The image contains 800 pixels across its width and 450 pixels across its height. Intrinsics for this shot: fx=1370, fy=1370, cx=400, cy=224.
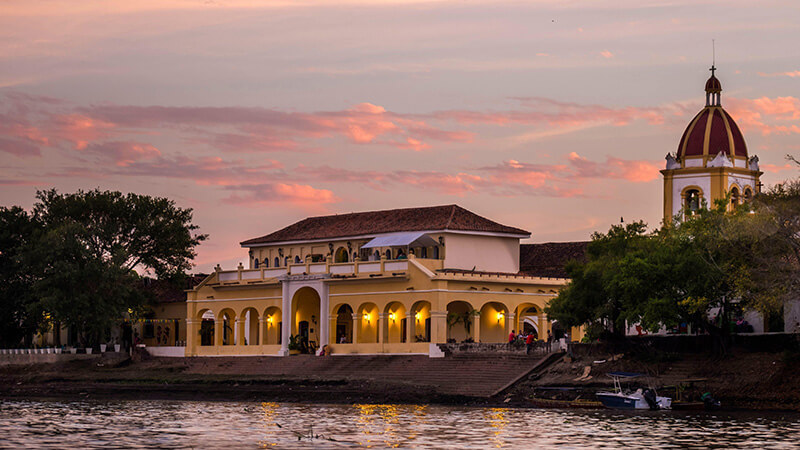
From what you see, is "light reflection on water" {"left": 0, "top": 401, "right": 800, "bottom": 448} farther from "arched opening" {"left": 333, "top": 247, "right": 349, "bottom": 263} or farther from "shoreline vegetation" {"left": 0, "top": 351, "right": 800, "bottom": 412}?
"arched opening" {"left": 333, "top": 247, "right": 349, "bottom": 263}

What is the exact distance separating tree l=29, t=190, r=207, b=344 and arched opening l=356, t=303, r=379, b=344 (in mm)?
15761

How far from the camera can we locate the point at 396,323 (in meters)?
79.2

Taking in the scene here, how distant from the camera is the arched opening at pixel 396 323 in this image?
79.0 m

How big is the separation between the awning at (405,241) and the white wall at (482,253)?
1.15m

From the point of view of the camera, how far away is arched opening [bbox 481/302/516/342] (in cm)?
7850

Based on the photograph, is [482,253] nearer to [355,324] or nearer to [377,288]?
[377,288]

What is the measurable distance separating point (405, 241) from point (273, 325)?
11.4m

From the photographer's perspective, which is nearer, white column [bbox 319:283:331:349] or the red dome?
the red dome

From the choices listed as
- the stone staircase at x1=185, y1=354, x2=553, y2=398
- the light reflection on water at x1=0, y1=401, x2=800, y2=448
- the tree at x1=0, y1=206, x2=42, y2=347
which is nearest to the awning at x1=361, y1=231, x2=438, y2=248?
the stone staircase at x1=185, y1=354, x2=553, y2=398

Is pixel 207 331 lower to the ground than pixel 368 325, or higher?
lower

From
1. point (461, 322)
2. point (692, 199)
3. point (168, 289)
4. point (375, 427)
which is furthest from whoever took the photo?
point (168, 289)

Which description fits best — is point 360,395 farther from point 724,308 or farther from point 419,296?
point 724,308

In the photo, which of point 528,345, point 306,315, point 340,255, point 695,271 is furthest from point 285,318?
point 695,271

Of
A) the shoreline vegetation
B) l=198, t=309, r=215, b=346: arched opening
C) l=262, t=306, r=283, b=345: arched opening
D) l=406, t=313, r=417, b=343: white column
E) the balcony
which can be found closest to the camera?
the shoreline vegetation
